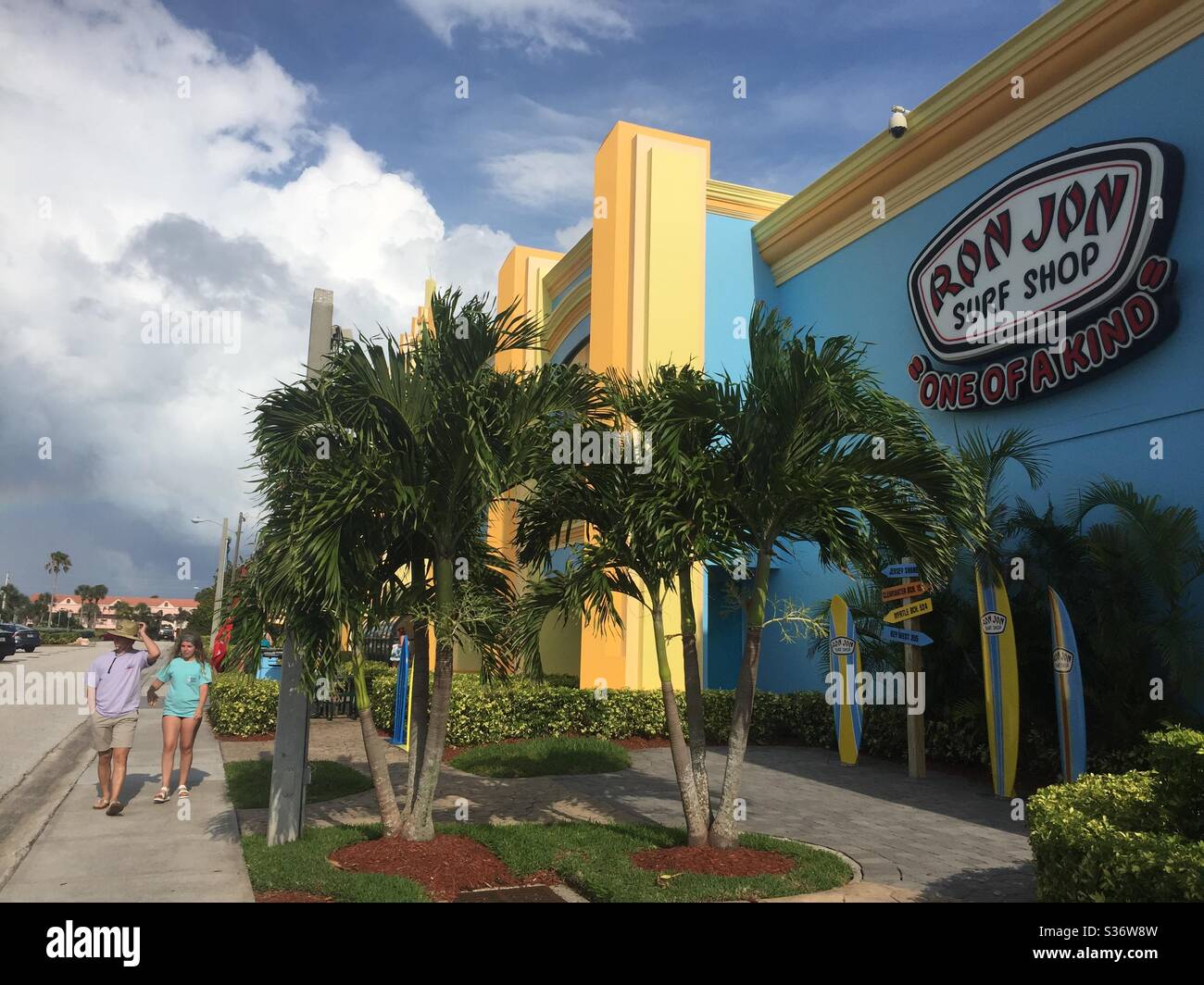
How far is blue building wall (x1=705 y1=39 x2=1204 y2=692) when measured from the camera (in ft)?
31.9

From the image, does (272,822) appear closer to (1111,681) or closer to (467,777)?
(467,777)

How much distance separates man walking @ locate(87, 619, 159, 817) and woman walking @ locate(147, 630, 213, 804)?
364 mm

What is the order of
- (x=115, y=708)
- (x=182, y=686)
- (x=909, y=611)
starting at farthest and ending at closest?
(x=909, y=611), (x=182, y=686), (x=115, y=708)

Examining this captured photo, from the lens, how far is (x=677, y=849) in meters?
7.08

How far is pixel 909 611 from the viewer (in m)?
11.4

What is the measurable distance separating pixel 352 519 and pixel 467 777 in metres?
5.39

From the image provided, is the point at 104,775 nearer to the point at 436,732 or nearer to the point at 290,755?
the point at 290,755

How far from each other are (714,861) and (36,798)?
7567mm

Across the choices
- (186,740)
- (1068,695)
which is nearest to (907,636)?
(1068,695)

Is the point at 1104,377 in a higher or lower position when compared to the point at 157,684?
higher

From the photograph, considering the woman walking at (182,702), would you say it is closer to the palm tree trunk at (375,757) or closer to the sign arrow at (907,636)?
the palm tree trunk at (375,757)

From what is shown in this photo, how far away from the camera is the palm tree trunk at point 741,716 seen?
23.5ft

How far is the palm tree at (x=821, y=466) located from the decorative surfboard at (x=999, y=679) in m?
3.23
